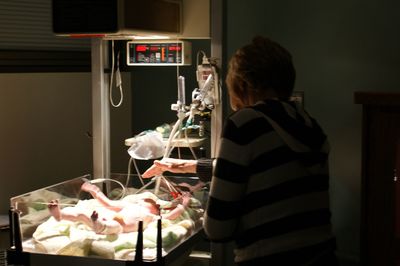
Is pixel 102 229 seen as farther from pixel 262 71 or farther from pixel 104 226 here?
pixel 262 71

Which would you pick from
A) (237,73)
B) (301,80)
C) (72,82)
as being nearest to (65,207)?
(237,73)

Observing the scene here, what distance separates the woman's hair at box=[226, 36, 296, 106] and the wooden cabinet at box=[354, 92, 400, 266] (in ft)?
2.16

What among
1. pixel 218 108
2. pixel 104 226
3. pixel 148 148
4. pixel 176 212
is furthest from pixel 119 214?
pixel 218 108

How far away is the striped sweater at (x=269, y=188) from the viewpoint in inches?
67.7

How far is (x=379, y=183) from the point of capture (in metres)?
2.39

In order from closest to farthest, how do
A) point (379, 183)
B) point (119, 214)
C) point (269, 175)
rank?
point (269, 175)
point (119, 214)
point (379, 183)

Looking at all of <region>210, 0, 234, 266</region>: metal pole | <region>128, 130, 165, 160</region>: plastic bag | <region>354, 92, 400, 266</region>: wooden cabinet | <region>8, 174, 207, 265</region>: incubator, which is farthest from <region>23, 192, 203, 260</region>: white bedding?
<region>354, 92, 400, 266</region>: wooden cabinet

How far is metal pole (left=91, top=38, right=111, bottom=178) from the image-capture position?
2.96 metres

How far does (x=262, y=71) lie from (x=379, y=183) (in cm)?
88

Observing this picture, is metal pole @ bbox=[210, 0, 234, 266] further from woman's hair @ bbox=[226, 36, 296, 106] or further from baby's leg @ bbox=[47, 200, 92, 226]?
woman's hair @ bbox=[226, 36, 296, 106]

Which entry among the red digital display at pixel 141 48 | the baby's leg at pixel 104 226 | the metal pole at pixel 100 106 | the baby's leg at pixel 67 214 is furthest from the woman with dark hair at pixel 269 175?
the metal pole at pixel 100 106

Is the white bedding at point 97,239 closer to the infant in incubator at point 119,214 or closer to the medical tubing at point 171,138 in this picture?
the infant in incubator at point 119,214

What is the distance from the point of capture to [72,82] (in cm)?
388

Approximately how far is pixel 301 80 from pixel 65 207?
121cm
